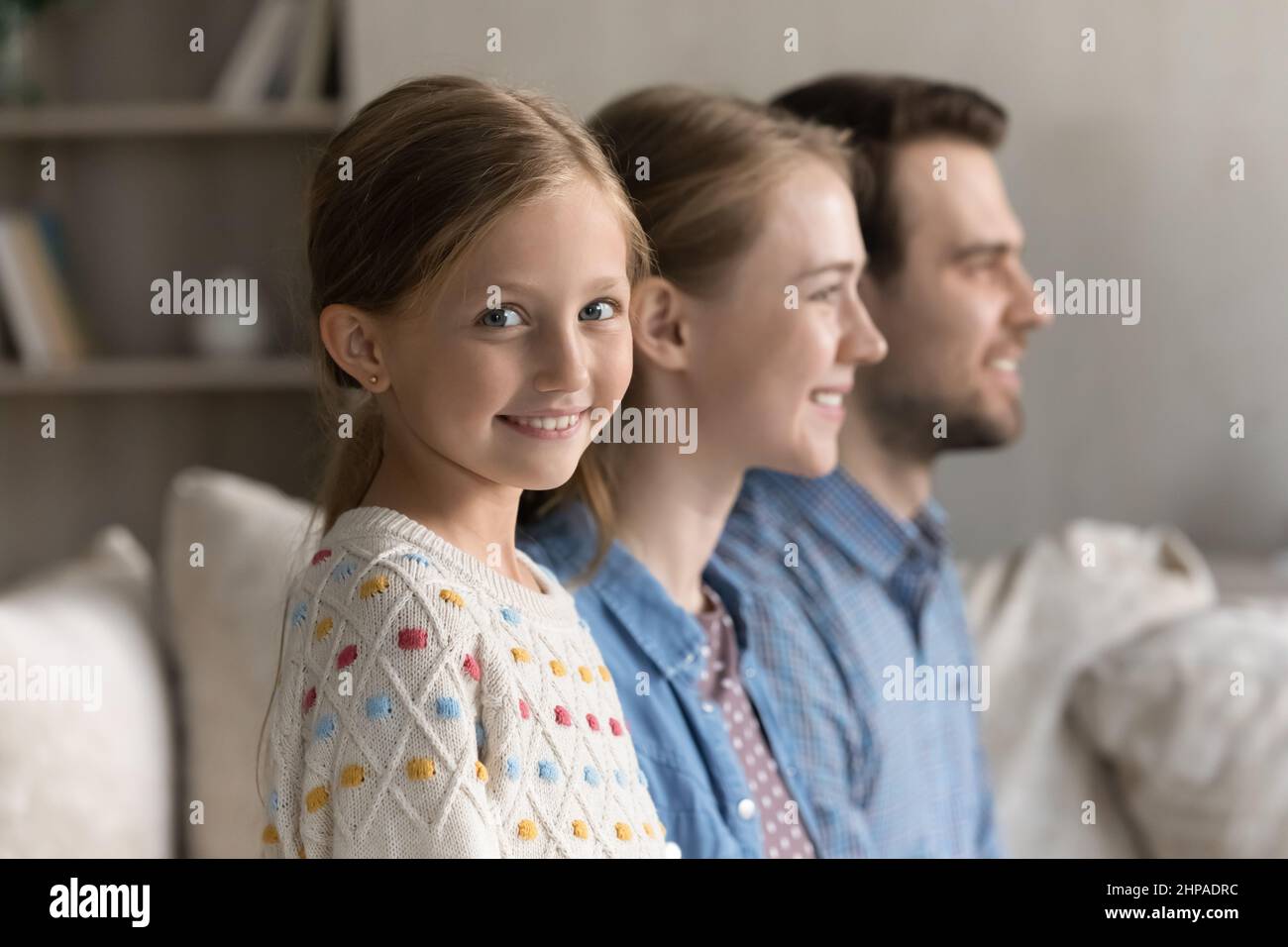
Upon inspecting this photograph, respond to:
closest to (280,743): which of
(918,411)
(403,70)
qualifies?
(403,70)

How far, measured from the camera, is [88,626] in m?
1.08

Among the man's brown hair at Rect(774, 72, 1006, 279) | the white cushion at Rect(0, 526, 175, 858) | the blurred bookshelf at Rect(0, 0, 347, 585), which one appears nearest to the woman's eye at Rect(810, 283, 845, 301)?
the man's brown hair at Rect(774, 72, 1006, 279)

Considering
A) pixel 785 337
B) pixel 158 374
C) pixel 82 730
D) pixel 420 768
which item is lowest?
pixel 82 730

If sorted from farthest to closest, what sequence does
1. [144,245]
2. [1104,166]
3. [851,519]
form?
[144,245] → [1104,166] → [851,519]

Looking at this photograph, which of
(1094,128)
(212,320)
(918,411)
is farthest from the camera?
(212,320)

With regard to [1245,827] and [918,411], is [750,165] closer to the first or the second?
[918,411]

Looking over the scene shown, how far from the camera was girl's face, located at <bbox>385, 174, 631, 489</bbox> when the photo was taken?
0.46 meters

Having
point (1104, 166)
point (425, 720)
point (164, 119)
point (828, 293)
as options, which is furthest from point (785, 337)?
point (164, 119)

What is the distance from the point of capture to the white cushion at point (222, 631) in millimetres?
1002

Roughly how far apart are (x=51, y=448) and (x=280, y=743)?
154 centimetres

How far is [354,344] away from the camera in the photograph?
486 mm

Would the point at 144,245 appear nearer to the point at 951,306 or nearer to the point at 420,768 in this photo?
the point at 951,306

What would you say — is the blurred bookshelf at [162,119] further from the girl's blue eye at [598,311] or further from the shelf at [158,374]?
the girl's blue eye at [598,311]

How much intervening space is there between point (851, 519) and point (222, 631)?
0.49 metres
